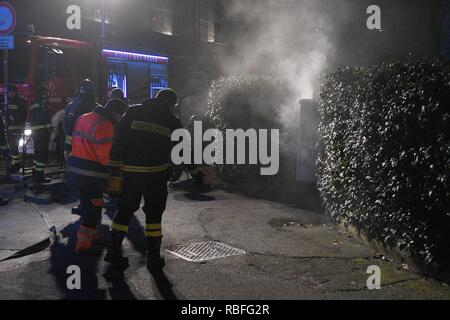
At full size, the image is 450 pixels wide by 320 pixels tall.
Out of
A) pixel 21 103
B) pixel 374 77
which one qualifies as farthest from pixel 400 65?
pixel 21 103

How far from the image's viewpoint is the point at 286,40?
1243cm

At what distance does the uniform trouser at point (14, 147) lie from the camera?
37.3 feet

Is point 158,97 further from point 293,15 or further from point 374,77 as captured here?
point 293,15

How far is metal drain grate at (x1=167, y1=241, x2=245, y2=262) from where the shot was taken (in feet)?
18.6

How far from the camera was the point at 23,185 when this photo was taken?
9.68m

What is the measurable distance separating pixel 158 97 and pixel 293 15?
811cm

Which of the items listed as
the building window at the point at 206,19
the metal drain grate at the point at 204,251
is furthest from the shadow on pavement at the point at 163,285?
the building window at the point at 206,19

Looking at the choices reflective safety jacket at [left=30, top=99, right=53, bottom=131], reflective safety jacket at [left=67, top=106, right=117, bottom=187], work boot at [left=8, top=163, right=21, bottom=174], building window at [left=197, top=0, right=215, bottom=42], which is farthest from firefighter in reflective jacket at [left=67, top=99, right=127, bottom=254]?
building window at [left=197, top=0, right=215, bottom=42]

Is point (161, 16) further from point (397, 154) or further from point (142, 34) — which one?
point (397, 154)

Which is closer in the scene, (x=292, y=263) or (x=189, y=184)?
(x=292, y=263)

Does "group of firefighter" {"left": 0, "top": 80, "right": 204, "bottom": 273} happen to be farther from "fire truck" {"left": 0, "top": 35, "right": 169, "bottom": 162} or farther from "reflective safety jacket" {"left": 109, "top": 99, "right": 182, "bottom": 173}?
"fire truck" {"left": 0, "top": 35, "right": 169, "bottom": 162}

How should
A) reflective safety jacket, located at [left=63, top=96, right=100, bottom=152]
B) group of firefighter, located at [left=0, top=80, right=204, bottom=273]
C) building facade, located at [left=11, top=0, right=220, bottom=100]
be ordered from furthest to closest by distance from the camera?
1. building facade, located at [left=11, top=0, right=220, bottom=100]
2. reflective safety jacket, located at [left=63, top=96, right=100, bottom=152]
3. group of firefighter, located at [left=0, top=80, right=204, bottom=273]

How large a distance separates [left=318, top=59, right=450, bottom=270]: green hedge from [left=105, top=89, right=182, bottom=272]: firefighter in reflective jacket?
2275mm
